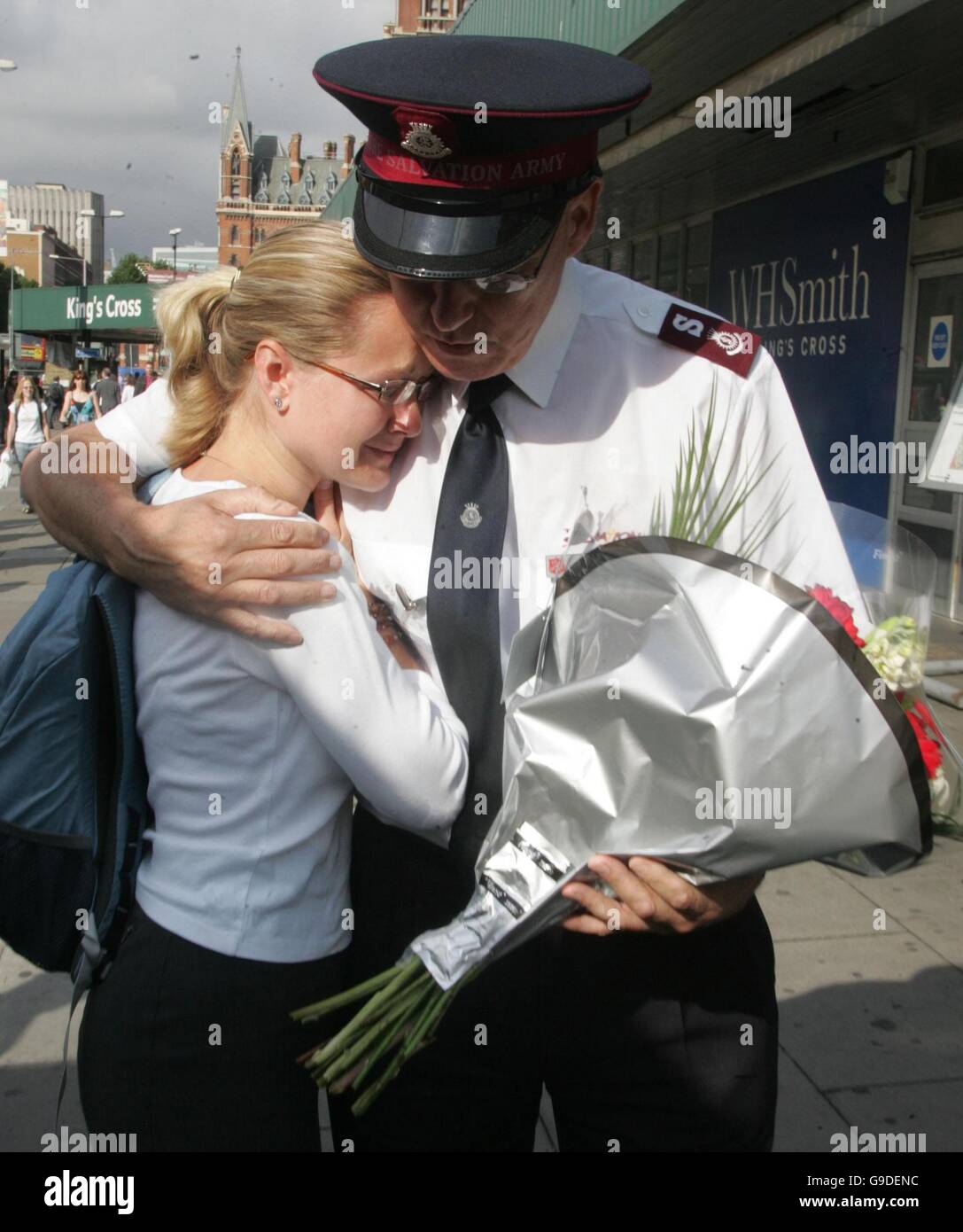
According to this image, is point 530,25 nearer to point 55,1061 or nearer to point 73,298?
point 55,1061

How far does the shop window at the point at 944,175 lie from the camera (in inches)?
283

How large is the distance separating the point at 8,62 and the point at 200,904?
40.3 metres

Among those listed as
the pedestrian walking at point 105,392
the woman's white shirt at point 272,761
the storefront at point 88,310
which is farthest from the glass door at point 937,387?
the storefront at point 88,310

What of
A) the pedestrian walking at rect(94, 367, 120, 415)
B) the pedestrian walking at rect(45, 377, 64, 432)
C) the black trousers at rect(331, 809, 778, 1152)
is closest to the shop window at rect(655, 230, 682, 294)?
the black trousers at rect(331, 809, 778, 1152)

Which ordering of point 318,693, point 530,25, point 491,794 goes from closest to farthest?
point 318,693
point 491,794
point 530,25

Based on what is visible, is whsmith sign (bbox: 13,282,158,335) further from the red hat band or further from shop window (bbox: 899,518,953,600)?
the red hat band

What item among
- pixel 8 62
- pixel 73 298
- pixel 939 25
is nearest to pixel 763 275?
pixel 939 25

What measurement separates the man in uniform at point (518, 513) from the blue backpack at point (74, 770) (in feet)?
0.32

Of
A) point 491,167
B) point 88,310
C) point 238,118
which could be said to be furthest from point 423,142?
point 238,118

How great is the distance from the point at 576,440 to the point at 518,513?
14 centimetres

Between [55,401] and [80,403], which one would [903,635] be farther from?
[55,401]

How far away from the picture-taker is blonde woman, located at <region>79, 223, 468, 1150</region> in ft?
5.00

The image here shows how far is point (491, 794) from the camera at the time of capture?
169 centimetres
